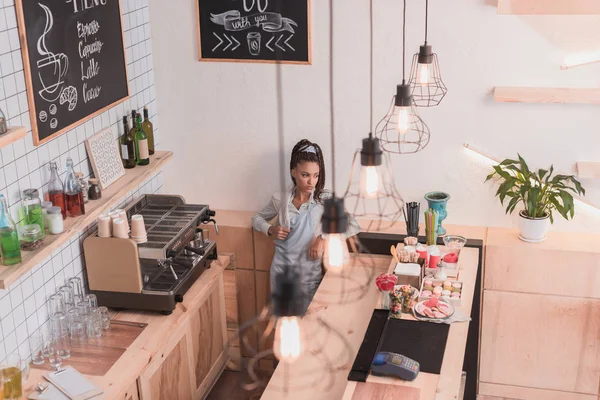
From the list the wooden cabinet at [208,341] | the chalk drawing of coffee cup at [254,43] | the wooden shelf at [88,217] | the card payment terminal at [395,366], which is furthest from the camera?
the chalk drawing of coffee cup at [254,43]

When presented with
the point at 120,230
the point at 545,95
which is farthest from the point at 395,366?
the point at 545,95

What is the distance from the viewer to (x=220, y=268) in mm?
5062

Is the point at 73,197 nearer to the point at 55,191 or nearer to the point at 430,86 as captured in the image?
the point at 55,191

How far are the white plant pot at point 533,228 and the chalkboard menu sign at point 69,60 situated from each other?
7.89 feet

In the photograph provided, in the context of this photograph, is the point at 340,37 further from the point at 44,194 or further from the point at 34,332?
the point at 34,332

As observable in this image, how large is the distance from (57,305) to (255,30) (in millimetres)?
1970

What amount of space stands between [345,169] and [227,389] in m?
1.60

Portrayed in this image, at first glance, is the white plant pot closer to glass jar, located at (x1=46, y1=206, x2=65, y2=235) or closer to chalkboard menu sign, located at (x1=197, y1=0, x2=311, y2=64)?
chalkboard menu sign, located at (x1=197, y1=0, x2=311, y2=64)

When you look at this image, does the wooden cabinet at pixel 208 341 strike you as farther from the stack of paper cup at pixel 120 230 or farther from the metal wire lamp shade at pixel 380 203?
the metal wire lamp shade at pixel 380 203

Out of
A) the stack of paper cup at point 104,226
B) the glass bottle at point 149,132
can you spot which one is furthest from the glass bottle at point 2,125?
the glass bottle at point 149,132

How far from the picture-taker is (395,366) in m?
3.71

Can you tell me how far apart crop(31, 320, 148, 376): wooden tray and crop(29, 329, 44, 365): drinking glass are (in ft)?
0.12

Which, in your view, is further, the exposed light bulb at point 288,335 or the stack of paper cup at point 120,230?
the stack of paper cup at point 120,230

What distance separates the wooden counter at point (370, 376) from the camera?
362 cm
